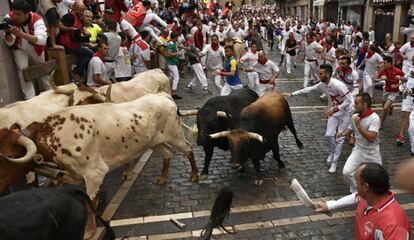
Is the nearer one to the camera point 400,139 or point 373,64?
point 400,139

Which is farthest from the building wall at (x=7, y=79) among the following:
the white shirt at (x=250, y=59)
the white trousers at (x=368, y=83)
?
the white trousers at (x=368, y=83)

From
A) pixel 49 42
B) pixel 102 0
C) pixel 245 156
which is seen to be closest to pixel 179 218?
pixel 245 156

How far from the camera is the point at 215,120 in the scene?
7.92 metres

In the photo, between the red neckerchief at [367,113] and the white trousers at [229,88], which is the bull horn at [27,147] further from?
the white trousers at [229,88]

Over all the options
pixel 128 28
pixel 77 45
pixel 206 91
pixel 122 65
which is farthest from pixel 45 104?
pixel 206 91

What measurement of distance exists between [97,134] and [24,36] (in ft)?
8.23

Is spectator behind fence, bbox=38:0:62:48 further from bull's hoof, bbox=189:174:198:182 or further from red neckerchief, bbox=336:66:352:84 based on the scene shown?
red neckerchief, bbox=336:66:352:84

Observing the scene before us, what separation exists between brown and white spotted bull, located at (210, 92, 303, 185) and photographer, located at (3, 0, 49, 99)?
358cm

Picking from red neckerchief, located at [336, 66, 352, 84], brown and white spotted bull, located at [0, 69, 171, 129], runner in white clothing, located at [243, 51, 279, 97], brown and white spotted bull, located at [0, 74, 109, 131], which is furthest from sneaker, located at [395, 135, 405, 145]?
brown and white spotted bull, located at [0, 74, 109, 131]

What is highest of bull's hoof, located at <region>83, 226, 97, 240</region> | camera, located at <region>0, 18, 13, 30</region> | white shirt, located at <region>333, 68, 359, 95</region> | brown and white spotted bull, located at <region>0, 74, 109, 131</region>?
camera, located at <region>0, 18, 13, 30</region>

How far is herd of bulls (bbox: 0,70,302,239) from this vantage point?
182 inches

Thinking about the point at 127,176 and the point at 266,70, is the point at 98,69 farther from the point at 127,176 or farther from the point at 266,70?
the point at 266,70

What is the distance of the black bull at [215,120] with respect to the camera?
25.2ft

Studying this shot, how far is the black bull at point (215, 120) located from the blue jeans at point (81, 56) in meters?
3.10
